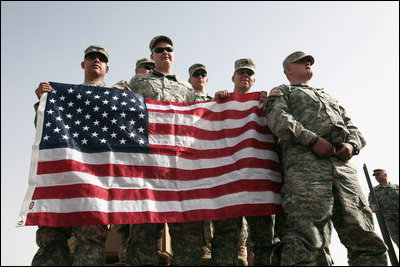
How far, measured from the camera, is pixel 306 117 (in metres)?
3.88

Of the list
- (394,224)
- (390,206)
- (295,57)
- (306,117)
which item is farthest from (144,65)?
(394,224)

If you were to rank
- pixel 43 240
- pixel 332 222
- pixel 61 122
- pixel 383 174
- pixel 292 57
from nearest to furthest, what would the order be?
pixel 43 240 → pixel 332 222 → pixel 61 122 → pixel 292 57 → pixel 383 174

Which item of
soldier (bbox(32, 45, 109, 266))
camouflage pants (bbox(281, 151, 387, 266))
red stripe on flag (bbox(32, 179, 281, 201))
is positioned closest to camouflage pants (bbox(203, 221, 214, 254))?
red stripe on flag (bbox(32, 179, 281, 201))

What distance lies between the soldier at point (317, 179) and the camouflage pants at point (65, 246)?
174cm

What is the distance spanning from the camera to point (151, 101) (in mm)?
4445

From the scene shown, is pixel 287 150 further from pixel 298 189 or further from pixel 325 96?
pixel 325 96

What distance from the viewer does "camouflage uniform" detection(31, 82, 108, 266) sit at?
320 cm

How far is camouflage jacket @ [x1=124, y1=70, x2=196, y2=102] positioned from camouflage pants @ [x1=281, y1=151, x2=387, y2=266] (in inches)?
71.2

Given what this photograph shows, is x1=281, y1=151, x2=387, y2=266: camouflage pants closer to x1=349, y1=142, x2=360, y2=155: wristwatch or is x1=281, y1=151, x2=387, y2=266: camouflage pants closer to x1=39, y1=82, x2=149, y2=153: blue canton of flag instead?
x1=349, y1=142, x2=360, y2=155: wristwatch

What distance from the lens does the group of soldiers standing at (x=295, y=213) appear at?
3.28 metres

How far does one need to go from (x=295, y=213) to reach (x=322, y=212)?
0.82 ft

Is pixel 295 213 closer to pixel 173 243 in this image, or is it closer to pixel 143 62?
pixel 173 243

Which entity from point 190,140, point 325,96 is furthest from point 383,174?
point 190,140

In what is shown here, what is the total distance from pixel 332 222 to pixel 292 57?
202 cm
